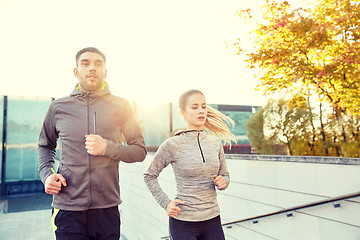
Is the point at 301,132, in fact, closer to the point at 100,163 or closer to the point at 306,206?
the point at 306,206

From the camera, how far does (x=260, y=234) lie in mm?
3539

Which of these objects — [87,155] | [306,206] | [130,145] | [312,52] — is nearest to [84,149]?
[87,155]

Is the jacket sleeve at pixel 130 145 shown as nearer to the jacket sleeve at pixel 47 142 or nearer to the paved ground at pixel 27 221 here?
the jacket sleeve at pixel 47 142

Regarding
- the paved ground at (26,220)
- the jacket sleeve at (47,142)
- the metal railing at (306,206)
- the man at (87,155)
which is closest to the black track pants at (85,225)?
the man at (87,155)

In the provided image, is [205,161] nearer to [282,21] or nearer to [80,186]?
[80,186]

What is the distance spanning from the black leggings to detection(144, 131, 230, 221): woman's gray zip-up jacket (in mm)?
47

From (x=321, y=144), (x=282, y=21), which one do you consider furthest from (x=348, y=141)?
(x=282, y=21)

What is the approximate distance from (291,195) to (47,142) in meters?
2.36

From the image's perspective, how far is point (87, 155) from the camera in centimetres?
192

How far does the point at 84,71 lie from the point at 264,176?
2.37m

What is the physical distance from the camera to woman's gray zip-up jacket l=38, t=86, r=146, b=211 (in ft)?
6.26

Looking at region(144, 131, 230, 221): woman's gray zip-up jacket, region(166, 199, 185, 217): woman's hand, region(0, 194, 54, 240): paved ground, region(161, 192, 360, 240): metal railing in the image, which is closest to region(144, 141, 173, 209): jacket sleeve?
region(144, 131, 230, 221): woman's gray zip-up jacket

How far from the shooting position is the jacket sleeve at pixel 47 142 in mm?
2033

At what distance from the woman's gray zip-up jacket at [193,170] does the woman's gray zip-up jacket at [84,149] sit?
12.6 inches
